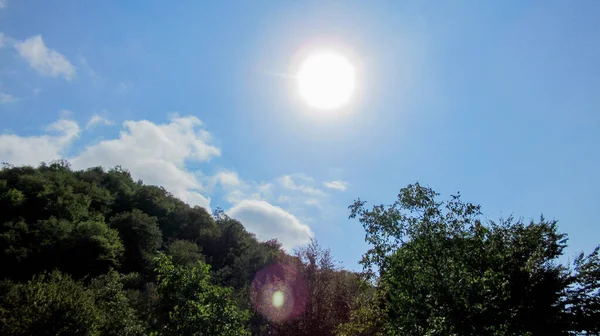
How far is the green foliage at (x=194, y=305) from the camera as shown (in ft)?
36.5

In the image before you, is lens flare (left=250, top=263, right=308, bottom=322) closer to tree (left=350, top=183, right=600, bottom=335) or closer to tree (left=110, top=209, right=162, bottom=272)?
tree (left=350, top=183, right=600, bottom=335)

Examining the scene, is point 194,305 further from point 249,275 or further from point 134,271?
point 134,271

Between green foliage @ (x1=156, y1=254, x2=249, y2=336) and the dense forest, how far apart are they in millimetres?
36

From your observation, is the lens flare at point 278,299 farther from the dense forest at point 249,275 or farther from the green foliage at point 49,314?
the green foliage at point 49,314

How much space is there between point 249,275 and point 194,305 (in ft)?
125

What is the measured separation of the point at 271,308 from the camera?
3109 centimetres

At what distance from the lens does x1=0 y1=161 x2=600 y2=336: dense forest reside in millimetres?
8195

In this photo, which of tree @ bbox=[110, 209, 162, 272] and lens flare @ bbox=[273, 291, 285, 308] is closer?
lens flare @ bbox=[273, 291, 285, 308]

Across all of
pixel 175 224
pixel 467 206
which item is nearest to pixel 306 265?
pixel 467 206

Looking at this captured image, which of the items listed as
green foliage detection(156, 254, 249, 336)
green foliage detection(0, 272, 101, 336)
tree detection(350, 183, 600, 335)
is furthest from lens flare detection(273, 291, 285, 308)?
tree detection(350, 183, 600, 335)

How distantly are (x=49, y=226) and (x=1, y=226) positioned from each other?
4853mm

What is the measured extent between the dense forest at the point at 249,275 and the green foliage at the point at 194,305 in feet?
0.12

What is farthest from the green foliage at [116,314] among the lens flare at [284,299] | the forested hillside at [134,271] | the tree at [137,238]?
the tree at [137,238]

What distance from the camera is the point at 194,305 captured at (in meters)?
11.3
